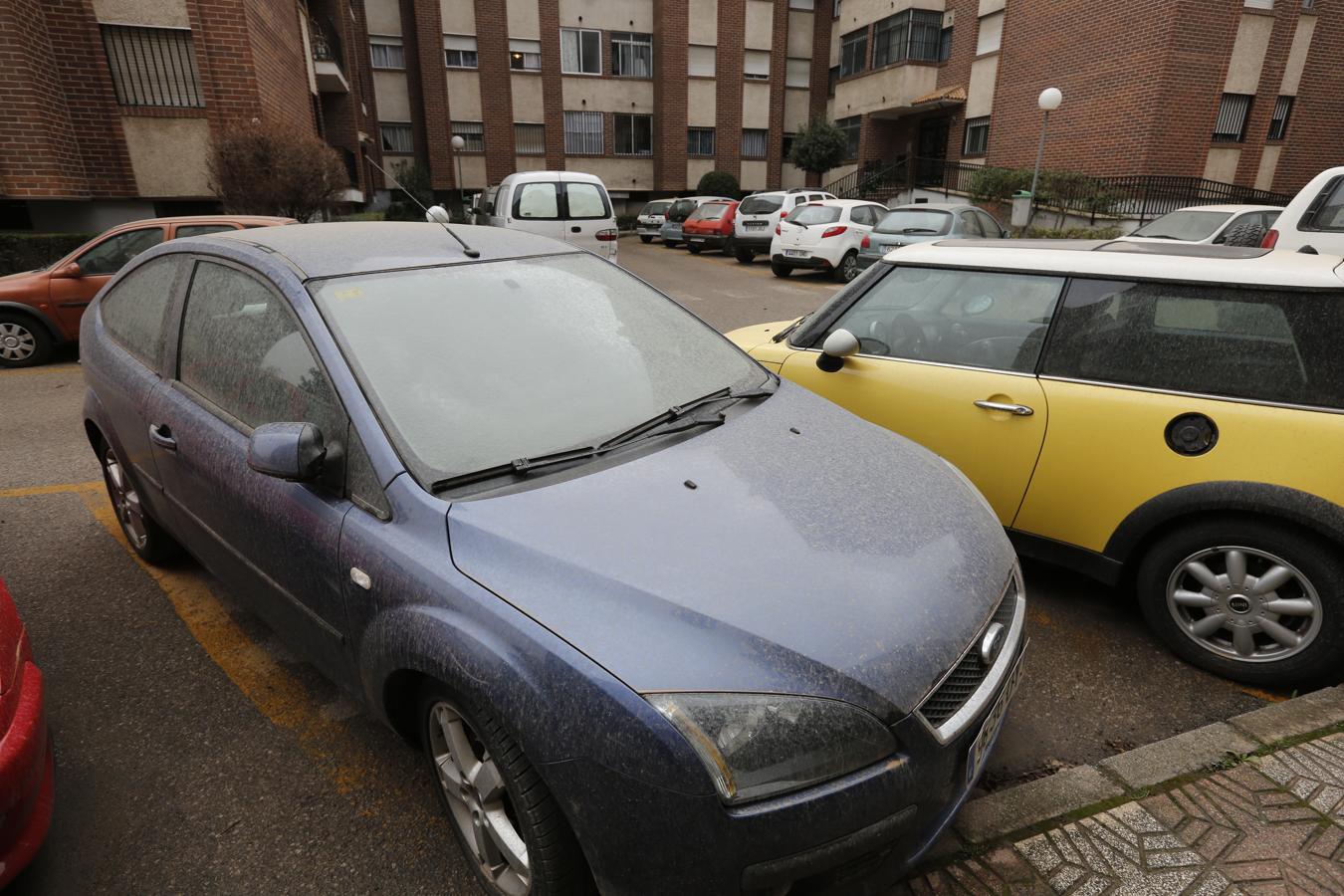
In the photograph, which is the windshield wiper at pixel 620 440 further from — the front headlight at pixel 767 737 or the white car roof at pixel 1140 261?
the white car roof at pixel 1140 261

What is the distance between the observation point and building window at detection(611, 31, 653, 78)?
103 ft

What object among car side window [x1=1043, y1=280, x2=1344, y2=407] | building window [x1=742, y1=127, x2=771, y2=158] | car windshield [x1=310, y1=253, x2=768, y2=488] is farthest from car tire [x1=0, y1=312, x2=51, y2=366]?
building window [x1=742, y1=127, x2=771, y2=158]

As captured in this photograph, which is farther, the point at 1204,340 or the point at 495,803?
the point at 1204,340

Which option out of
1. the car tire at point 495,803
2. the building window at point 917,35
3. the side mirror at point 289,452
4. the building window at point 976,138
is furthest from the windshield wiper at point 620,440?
the building window at point 917,35

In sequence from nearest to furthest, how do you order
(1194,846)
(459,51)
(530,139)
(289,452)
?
1. (289,452)
2. (1194,846)
3. (459,51)
4. (530,139)

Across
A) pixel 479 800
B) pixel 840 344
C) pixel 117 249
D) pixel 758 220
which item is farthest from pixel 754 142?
pixel 479 800

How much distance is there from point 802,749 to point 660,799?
31cm

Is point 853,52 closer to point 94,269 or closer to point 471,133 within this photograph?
point 471,133

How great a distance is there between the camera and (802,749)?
1.60 meters

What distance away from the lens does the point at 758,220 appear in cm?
1838

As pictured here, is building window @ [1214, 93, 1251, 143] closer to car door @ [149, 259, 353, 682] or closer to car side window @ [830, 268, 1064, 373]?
car side window @ [830, 268, 1064, 373]

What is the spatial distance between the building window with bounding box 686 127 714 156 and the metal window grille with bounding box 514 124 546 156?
597 centimetres

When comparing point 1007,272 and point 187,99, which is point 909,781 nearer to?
point 1007,272

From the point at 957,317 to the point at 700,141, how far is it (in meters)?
31.5
